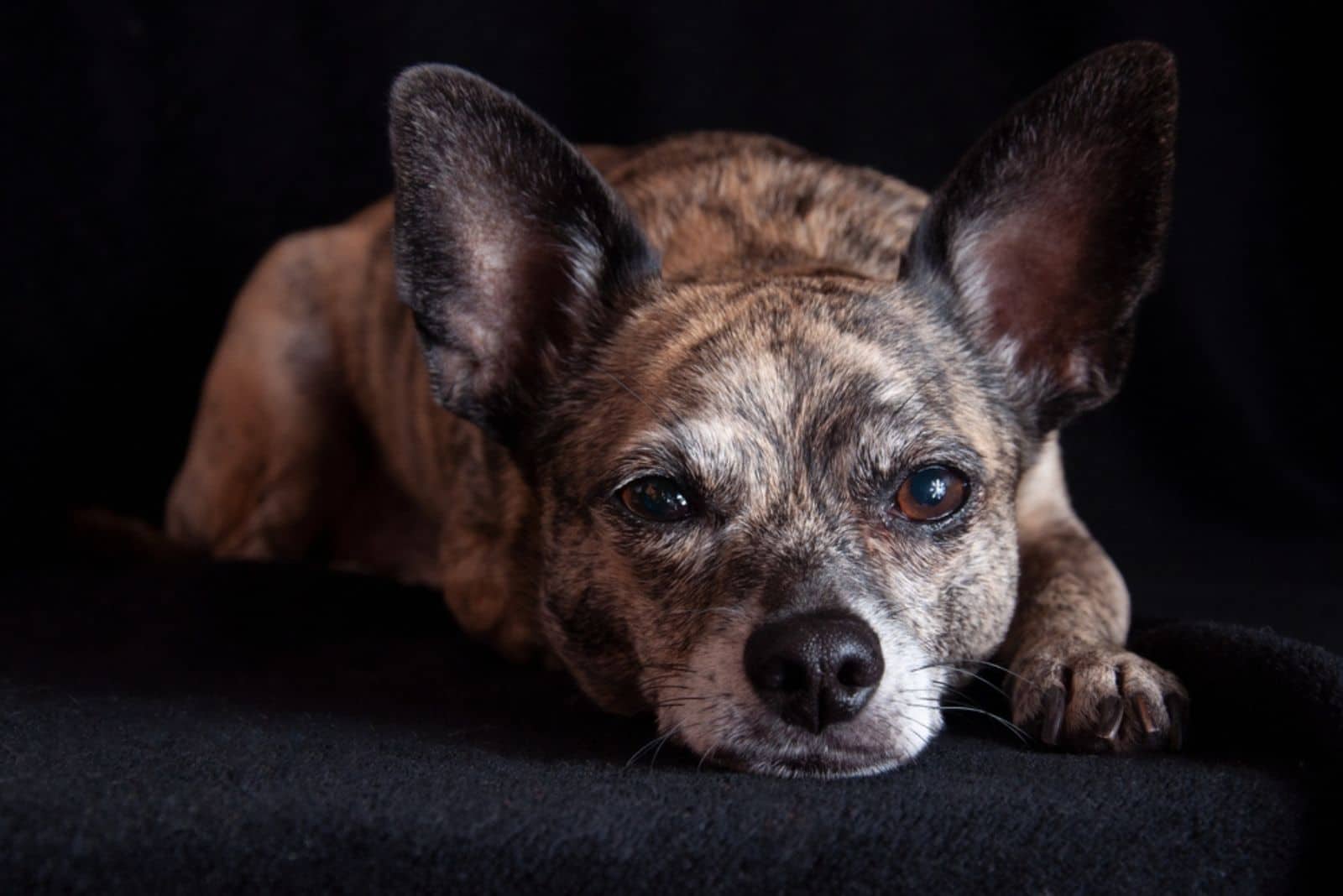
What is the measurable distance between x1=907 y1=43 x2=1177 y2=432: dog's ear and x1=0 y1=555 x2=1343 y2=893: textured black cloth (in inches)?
22.7

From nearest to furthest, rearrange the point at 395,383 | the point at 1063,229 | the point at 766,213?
1. the point at 1063,229
2. the point at 766,213
3. the point at 395,383

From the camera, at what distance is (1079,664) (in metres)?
2.32

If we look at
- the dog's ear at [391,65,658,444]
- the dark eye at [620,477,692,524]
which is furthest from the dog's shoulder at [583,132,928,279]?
the dark eye at [620,477,692,524]

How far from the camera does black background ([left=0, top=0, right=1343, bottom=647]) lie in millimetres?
4320

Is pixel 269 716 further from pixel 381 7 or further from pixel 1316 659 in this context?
pixel 381 7

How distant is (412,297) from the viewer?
8.57ft

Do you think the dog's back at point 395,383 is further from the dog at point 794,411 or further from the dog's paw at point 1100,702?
the dog's paw at point 1100,702

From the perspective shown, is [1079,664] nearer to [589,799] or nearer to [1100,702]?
[1100,702]

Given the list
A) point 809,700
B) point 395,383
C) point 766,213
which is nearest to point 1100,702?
point 809,700

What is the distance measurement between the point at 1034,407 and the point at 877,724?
92 centimetres

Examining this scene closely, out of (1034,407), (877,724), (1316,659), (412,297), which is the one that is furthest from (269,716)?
(1316,659)

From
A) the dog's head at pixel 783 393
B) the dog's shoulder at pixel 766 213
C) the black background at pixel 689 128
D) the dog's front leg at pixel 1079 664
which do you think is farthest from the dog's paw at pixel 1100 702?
the black background at pixel 689 128

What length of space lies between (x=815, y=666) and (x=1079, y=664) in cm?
58

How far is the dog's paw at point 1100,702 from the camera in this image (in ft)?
7.23
